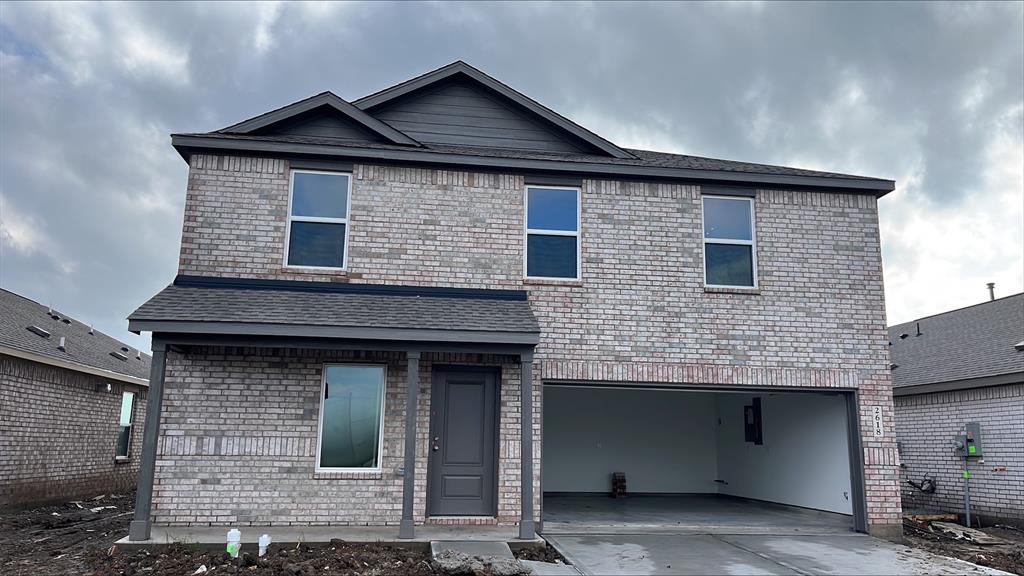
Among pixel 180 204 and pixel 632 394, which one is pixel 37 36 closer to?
pixel 180 204

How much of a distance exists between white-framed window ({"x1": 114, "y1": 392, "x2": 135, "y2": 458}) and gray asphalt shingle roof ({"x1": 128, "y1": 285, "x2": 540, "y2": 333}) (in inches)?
365

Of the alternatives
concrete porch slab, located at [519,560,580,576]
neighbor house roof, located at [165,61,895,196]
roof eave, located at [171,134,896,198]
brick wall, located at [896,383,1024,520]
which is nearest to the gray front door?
concrete porch slab, located at [519,560,580,576]

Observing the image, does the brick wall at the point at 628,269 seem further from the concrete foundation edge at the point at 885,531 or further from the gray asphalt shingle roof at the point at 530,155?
the gray asphalt shingle roof at the point at 530,155

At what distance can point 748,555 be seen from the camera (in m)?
8.08

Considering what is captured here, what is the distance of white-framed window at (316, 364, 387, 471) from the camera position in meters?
9.15

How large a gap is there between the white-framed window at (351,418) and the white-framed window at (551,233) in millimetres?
2745

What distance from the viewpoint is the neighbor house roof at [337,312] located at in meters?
8.23

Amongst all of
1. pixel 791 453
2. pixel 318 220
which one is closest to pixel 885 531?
pixel 791 453

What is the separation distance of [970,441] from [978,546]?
3445 mm

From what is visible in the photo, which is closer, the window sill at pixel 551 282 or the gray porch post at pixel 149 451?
the gray porch post at pixel 149 451

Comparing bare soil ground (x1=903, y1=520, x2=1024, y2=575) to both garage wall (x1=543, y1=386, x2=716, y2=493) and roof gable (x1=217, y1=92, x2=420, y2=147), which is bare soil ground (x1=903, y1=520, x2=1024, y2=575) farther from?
roof gable (x1=217, y1=92, x2=420, y2=147)

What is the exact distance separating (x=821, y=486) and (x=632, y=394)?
189 inches

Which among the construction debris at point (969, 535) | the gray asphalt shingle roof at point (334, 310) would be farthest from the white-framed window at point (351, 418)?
the construction debris at point (969, 535)

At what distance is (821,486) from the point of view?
438 inches
